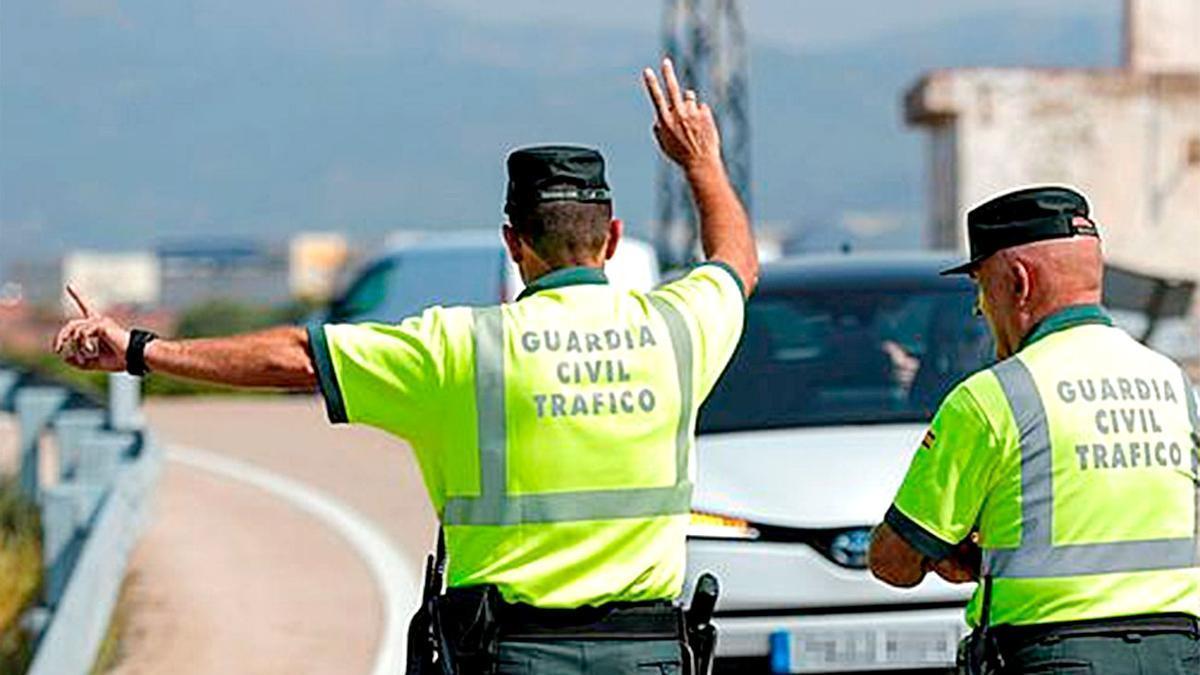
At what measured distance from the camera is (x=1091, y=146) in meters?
24.6

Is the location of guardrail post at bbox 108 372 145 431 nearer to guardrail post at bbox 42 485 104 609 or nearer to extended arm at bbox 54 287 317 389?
guardrail post at bbox 42 485 104 609

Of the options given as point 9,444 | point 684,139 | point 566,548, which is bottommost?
point 9,444

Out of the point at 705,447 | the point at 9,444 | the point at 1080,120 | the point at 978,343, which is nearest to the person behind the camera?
the point at 705,447

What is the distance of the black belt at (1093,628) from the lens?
4.96m

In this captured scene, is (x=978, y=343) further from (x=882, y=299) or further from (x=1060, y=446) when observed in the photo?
(x=1060, y=446)

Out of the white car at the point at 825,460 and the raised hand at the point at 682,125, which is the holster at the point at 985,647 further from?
the white car at the point at 825,460

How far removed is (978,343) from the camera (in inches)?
384

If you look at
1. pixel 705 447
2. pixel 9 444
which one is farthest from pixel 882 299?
pixel 9 444

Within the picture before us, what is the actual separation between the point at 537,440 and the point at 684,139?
82cm

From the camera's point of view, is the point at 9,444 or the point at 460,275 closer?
the point at 9,444

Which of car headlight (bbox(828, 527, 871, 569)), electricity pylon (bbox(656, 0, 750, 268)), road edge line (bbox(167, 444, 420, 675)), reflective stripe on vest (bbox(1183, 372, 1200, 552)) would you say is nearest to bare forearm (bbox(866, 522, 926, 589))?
reflective stripe on vest (bbox(1183, 372, 1200, 552))

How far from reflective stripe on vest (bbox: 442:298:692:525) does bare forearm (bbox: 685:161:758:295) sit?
12.7 inches

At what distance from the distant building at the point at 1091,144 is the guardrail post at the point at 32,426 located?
37.5 feet

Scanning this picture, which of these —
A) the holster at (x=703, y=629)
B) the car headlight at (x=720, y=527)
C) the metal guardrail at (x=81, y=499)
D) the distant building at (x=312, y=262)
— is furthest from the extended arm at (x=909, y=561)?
the distant building at (x=312, y=262)
